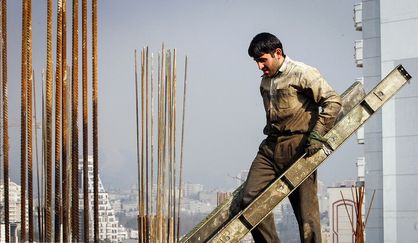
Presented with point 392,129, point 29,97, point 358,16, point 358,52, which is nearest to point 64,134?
point 29,97

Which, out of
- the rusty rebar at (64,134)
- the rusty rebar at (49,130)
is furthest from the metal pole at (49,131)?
the rusty rebar at (64,134)

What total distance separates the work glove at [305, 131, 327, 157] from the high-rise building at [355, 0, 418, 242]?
103 ft

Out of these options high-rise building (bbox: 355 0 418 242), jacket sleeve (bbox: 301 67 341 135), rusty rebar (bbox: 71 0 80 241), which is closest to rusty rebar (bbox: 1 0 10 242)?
rusty rebar (bbox: 71 0 80 241)

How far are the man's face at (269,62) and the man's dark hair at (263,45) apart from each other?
0.02m

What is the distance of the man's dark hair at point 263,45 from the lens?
148 inches

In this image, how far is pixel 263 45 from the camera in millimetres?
3770

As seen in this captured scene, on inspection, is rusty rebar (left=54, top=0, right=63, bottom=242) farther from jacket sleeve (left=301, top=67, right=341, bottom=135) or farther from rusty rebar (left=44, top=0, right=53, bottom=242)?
jacket sleeve (left=301, top=67, right=341, bottom=135)

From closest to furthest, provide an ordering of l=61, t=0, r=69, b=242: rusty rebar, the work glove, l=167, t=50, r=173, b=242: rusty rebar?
the work glove < l=61, t=0, r=69, b=242: rusty rebar < l=167, t=50, r=173, b=242: rusty rebar

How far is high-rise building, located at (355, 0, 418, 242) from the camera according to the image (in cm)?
3519

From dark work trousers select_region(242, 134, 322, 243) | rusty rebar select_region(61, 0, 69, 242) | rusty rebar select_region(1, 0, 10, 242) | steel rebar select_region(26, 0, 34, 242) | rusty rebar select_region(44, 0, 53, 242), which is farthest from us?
rusty rebar select_region(1, 0, 10, 242)

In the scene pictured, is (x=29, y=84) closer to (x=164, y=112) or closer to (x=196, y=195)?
(x=164, y=112)

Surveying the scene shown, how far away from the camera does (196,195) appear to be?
6988cm

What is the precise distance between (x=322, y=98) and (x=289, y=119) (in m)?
0.17

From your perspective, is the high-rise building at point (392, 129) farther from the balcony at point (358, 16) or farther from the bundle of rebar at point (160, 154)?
the bundle of rebar at point (160, 154)
